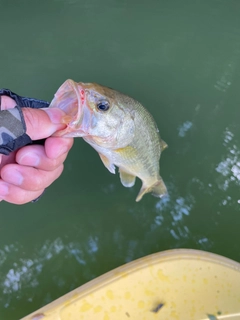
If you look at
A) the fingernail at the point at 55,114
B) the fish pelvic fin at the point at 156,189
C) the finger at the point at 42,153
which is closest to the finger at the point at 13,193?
the finger at the point at 42,153

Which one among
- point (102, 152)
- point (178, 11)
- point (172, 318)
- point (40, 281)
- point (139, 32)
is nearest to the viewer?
point (102, 152)

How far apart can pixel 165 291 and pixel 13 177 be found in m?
1.04

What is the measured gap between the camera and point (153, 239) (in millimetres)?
2480

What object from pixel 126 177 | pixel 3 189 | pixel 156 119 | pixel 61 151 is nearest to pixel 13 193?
pixel 3 189

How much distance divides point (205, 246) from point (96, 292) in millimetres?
1080

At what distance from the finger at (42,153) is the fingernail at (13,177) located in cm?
5

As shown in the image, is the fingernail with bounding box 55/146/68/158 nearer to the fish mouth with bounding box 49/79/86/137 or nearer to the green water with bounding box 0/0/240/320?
the fish mouth with bounding box 49/79/86/137

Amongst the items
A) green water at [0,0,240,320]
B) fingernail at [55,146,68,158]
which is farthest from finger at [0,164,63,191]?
green water at [0,0,240,320]

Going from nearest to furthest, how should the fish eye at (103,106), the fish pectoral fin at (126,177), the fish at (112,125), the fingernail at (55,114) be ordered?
the fingernail at (55,114) < the fish at (112,125) < the fish eye at (103,106) < the fish pectoral fin at (126,177)

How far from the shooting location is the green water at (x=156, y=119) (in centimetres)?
240

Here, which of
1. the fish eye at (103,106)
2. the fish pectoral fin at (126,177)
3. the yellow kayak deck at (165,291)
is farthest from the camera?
the fish pectoral fin at (126,177)

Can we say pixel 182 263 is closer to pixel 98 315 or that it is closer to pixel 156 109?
pixel 98 315

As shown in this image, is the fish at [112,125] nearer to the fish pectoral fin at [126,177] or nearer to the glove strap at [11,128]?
the fish pectoral fin at [126,177]

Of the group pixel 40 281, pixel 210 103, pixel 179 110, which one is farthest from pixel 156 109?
pixel 40 281
